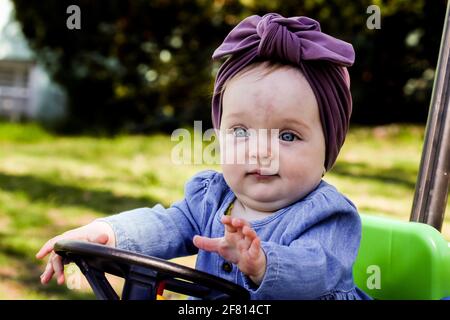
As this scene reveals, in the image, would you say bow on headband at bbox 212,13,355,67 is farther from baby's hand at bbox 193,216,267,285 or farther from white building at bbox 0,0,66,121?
white building at bbox 0,0,66,121

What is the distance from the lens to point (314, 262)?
4.57 feet

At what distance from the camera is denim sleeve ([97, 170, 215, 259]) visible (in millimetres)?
1648

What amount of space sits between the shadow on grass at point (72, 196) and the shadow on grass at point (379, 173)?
217cm

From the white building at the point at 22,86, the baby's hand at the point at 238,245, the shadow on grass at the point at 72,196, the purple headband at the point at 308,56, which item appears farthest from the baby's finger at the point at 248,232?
the white building at the point at 22,86

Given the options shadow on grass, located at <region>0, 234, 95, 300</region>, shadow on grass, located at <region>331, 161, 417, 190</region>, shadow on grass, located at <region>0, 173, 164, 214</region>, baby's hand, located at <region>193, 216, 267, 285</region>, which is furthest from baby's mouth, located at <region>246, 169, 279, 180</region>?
shadow on grass, located at <region>331, 161, 417, 190</region>

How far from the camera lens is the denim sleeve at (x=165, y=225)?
1648mm

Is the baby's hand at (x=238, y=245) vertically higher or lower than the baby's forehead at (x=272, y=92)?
lower

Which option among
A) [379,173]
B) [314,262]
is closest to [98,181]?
[379,173]

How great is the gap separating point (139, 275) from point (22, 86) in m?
12.4

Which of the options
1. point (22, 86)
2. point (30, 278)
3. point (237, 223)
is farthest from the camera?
point (22, 86)

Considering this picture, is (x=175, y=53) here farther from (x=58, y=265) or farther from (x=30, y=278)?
(x=58, y=265)

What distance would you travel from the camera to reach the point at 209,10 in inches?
326

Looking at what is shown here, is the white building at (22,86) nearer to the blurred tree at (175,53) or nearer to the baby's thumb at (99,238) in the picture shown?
the blurred tree at (175,53)
